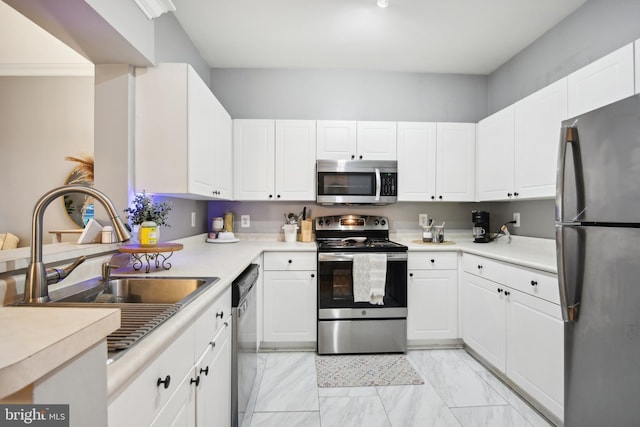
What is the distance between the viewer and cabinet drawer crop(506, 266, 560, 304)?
1678 millimetres

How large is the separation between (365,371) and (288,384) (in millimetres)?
594

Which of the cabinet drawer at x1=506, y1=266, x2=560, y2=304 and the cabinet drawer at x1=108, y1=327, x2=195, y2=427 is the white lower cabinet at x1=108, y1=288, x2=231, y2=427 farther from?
the cabinet drawer at x1=506, y1=266, x2=560, y2=304

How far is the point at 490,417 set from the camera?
70.5 inches

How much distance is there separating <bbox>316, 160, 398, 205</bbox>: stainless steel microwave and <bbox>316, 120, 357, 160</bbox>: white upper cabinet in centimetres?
10

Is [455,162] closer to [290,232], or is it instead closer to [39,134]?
[290,232]

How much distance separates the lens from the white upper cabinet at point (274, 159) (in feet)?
9.48

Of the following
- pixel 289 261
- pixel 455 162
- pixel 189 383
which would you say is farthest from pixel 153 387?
pixel 455 162

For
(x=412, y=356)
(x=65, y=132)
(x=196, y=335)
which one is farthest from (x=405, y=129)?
(x=65, y=132)

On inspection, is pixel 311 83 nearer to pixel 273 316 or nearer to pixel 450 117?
pixel 450 117

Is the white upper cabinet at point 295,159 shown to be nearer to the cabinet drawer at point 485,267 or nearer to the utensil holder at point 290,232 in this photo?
the utensil holder at point 290,232

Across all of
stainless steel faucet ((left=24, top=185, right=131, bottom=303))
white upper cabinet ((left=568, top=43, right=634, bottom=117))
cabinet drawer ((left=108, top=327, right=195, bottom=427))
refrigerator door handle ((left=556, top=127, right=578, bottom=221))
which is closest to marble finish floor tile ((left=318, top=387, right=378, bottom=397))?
cabinet drawer ((left=108, top=327, right=195, bottom=427))

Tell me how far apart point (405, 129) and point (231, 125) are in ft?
5.46

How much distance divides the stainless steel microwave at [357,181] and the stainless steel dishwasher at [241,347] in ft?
4.00

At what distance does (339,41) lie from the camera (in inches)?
103
